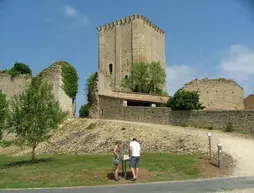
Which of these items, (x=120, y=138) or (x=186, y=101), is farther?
(x=186, y=101)

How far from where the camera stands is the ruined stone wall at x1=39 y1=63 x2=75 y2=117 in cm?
3769

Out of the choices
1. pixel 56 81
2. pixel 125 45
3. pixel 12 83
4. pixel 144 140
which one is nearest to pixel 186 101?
pixel 144 140

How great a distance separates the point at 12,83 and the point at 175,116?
1826cm

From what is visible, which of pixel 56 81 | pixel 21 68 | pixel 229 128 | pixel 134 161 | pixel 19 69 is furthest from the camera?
pixel 21 68

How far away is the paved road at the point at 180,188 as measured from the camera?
12.0 metres

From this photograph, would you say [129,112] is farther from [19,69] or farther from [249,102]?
[249,102]

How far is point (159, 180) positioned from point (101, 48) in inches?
2395

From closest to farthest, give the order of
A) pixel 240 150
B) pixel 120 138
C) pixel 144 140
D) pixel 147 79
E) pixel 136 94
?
pixel 240 150
pixel 144 140
pixel 120 138
pixel 136 94
pixel 147 79

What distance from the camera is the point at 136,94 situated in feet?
142

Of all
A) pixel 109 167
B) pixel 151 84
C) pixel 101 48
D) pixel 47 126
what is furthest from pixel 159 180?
pixel 101 48

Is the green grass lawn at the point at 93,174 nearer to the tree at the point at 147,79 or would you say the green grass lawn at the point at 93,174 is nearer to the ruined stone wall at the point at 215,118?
the ruined stone wall at the point at 215,118

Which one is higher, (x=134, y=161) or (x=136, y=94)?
(x=136, y=94)

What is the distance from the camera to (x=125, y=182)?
1494 cm

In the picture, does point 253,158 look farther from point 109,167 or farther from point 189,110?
point 189,110
